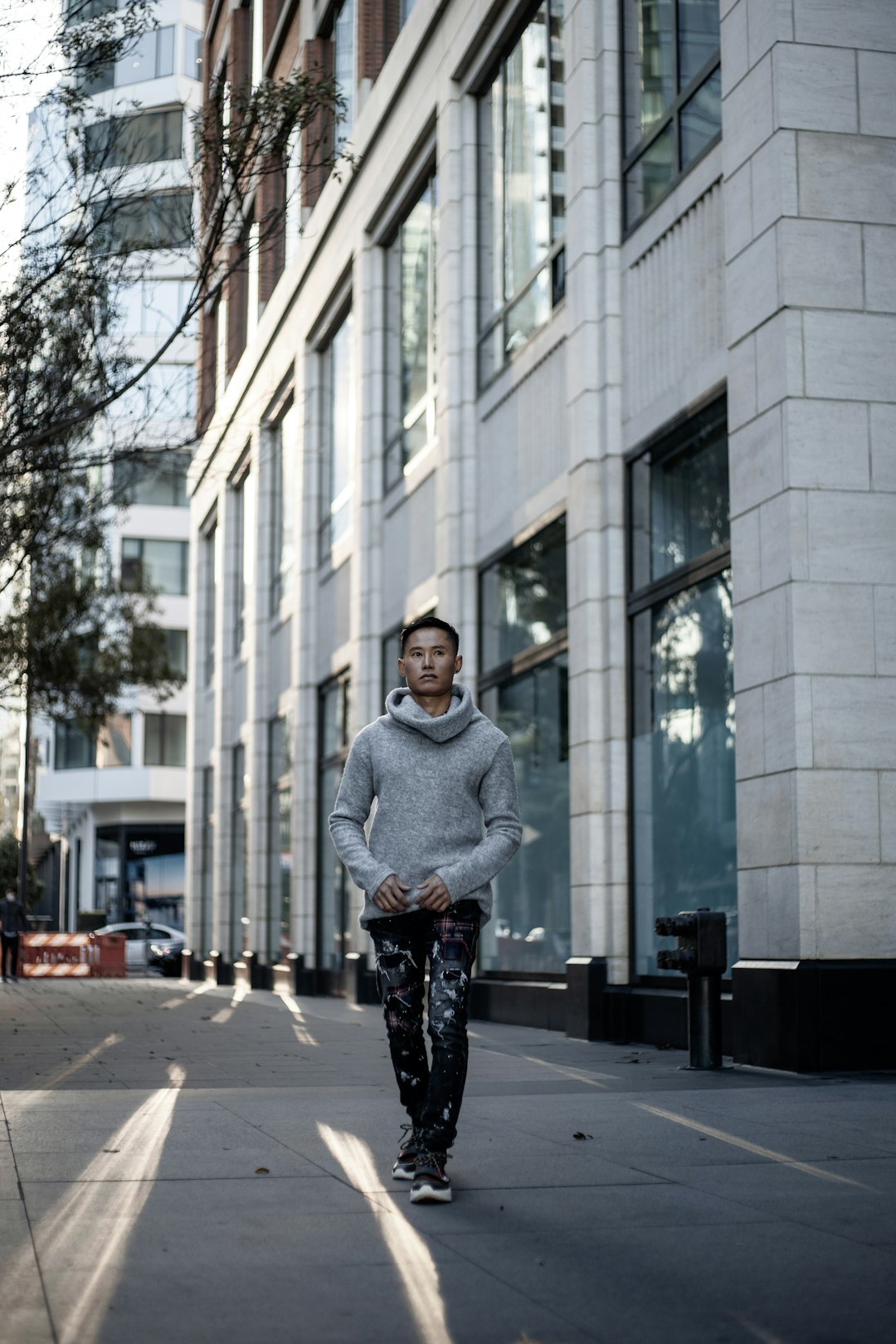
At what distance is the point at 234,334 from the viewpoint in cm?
3584

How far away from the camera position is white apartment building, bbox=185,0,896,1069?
10461mm

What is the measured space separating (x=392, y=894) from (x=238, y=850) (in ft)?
94.8

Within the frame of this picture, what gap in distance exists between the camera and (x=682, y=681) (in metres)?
13.1

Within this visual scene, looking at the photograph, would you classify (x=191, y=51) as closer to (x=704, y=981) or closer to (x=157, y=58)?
(x=157, y=58)

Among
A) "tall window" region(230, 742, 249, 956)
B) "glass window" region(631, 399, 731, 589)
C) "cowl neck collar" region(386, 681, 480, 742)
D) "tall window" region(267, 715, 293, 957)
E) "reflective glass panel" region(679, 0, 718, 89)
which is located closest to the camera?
"cowl neck collar" region(386, 681, 480, 742)

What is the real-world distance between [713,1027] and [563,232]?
8.57 metres

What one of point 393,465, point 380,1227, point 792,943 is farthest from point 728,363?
point 393,465

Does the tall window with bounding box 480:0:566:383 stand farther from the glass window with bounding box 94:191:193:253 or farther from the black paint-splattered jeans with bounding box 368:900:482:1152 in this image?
the black paint-splattered jeans with bounding box 368:900:482:1152

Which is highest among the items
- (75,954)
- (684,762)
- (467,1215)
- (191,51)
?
(191,51)

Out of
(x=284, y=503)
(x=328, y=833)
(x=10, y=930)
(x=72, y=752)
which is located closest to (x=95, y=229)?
(x=328, y=833)

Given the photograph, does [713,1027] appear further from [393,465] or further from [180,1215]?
[393,465]

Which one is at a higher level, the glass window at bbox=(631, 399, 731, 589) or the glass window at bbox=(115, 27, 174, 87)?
the glass window at bbox=(115, 27, 174, 87)

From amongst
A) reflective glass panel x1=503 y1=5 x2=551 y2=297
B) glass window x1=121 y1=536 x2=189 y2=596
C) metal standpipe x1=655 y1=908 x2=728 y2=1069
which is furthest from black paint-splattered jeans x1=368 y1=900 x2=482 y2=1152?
glass window x1=121 y1=536 x2=189 y2=596

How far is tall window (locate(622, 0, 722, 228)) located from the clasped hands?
8.43m
